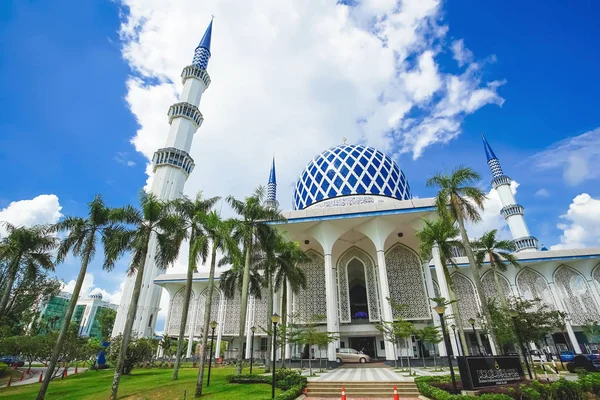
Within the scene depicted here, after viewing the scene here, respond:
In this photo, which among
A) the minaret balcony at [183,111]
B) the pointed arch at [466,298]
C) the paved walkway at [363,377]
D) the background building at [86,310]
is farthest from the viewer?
the background building at [86,310]

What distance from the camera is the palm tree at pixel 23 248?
16.6 meters

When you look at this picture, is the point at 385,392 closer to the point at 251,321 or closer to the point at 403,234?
the point at 403,234

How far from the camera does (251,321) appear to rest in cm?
2698

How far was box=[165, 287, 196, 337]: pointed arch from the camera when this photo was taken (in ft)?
100

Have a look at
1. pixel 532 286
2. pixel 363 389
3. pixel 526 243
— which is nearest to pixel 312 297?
pixel 363 389

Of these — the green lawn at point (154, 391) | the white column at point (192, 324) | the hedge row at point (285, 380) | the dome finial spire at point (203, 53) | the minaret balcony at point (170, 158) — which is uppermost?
the dome finial spire at point (203, 53)

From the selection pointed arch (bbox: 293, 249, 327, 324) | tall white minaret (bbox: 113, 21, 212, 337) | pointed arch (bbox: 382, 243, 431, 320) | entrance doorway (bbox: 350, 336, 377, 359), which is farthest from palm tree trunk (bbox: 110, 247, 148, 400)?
tall white minaret (bbox: 113, 21, 212, 337)

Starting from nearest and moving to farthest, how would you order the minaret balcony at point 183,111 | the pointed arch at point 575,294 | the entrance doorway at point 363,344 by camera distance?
the entrance doorway at point 363,344 < the pointed arch at point 575,294 < the minaret balcony at point 183,111

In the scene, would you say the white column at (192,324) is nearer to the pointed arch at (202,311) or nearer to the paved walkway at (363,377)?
the pointed arch at (202,311)

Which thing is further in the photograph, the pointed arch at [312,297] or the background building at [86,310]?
the background building at [86,310]

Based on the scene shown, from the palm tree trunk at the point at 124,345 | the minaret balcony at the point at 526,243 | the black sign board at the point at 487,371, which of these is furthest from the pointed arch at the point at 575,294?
the palm tree trunk at the point at 124,345

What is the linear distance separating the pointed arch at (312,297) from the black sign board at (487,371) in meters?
14.4

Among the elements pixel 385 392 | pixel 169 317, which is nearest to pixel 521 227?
pixel 385 392

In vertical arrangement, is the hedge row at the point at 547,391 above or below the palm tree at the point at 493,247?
below
